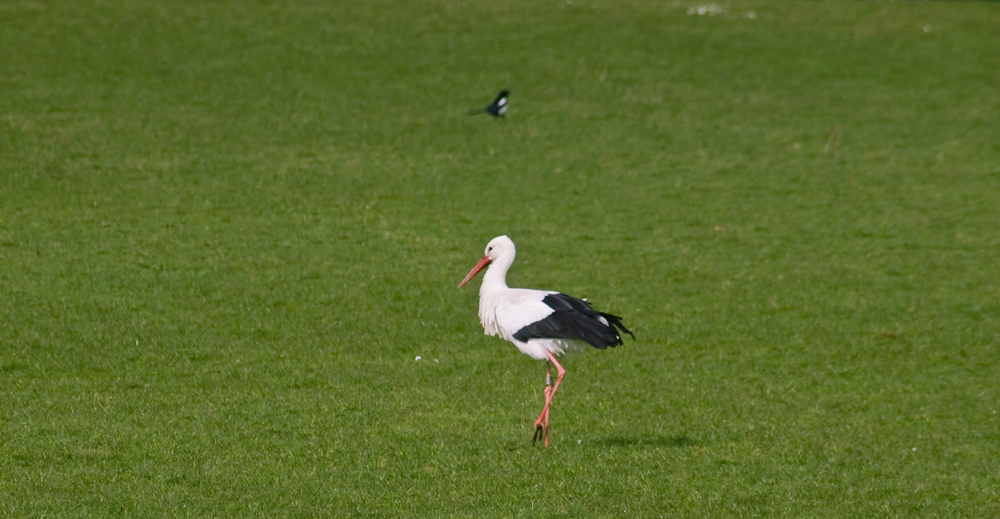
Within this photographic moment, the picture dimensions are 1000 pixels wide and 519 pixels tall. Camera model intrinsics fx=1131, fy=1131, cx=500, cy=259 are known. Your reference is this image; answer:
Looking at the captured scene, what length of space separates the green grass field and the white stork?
111 centimetres

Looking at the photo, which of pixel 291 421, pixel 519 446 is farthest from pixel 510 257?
pixel 291 421

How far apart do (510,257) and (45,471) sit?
5.25m

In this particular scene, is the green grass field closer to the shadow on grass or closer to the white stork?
the shadow on grass

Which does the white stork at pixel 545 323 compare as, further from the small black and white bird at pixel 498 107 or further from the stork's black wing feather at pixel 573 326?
the small black and white bird at pixel 498 107

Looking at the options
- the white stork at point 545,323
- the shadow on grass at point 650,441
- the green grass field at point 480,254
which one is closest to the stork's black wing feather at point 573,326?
the white stork at point 545,323

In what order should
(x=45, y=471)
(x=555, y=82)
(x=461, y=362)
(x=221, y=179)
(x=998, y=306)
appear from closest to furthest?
(x=45, y=471) → (x=461, y=362) → (x=998, y=306) → (x=221, y=179) → (x=555, y=82)

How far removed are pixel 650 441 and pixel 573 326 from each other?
6.50 ft

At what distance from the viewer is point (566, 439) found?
12.6m

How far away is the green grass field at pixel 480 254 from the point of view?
11.7 metres

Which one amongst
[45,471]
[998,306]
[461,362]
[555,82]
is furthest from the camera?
[555,82]

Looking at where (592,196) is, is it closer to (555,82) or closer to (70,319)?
(555,82)

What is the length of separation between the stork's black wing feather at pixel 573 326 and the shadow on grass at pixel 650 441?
142 cm

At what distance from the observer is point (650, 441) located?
501 inches

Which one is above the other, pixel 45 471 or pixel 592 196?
pixel 45 471
